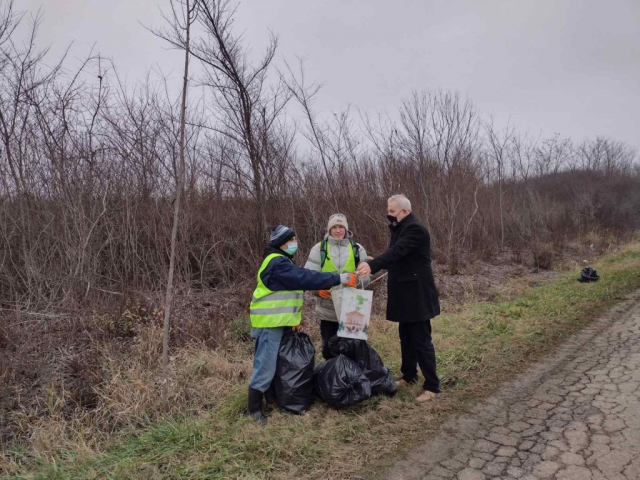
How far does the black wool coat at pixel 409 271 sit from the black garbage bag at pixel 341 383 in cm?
58

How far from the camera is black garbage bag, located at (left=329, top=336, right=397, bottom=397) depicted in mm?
3623

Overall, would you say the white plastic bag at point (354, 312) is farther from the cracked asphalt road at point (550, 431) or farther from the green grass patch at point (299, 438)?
the cracked asphalt road at point (550, 431)

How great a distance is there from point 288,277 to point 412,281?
1.12 metres

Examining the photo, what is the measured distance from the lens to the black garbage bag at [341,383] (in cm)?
A: 338

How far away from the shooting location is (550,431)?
3.06 meters

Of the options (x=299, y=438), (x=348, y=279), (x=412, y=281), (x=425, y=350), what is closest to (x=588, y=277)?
(x=425, y=350)

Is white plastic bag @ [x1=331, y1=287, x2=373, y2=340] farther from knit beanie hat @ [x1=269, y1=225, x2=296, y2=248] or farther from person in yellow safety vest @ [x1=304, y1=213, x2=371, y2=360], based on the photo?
knit beanie hat @ [x1=269, y1=225, x2=296, y2=248]

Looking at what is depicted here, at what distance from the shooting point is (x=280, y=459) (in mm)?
2734

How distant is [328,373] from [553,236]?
15197 millimetres

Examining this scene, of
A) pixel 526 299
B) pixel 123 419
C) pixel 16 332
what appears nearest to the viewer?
pixel 123 419

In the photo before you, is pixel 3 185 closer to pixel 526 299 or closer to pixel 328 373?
→ pixel 328 373

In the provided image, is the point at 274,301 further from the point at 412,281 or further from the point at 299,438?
the point at 412,281

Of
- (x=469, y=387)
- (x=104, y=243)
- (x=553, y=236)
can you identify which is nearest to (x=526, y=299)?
(x=469, y=387)

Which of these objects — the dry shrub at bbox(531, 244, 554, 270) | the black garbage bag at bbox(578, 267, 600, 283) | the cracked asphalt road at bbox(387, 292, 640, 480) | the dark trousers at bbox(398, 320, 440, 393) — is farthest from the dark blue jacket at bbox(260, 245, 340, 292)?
the dry shrub at bbox(531, 244, 554, 270)
